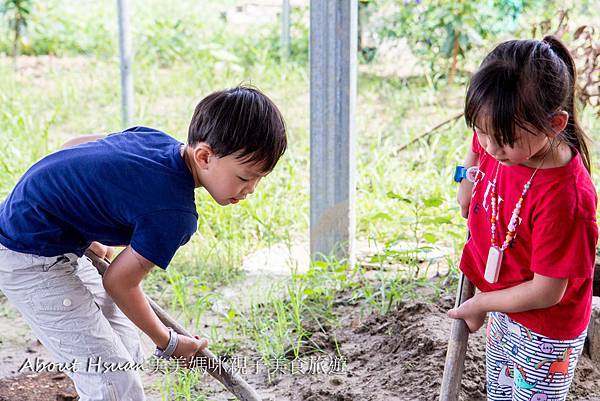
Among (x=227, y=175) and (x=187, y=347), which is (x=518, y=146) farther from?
(x=187, y=347)

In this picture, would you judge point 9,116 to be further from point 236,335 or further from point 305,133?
point 236,335

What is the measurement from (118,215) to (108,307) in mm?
558

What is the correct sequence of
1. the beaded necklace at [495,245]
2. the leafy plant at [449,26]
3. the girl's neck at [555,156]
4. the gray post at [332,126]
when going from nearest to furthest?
the girl's neck at [555,156] < the beaded necklace at [495,245] < the gray post at [332,126] < the leafy plant at [449,26]

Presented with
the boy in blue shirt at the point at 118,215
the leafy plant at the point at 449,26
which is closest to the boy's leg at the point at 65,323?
the boy in blue shirt at the point at 118,215

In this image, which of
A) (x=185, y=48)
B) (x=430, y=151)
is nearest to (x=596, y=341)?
(x=430, y=151)

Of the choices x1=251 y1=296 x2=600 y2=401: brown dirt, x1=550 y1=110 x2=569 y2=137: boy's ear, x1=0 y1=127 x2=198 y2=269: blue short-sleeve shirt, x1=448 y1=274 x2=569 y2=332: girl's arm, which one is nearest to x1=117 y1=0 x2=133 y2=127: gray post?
x1=251 y1=296 x2=600 y2=401: brown dirt

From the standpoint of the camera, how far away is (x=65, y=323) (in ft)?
7.75

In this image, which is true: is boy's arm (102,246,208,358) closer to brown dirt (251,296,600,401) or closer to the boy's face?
the boy's face

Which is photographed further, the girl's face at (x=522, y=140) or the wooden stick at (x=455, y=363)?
the wooden stick at (x=455, y=363)

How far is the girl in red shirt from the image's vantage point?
1887mm

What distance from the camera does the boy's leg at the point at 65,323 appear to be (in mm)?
2354

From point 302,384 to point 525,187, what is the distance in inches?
55.7

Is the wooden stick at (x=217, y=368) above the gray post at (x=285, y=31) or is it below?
below

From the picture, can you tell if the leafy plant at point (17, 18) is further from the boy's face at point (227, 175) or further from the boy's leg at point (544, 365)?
the boy's leg at point (544, 365)
